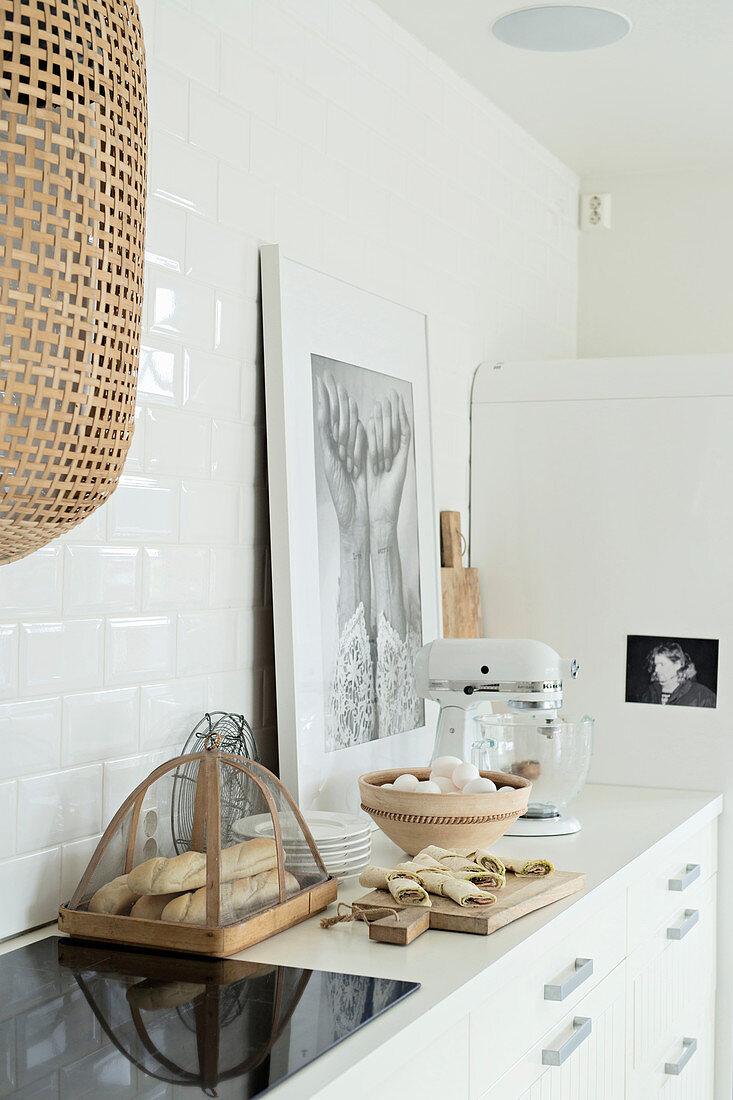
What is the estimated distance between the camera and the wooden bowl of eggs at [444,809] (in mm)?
1780

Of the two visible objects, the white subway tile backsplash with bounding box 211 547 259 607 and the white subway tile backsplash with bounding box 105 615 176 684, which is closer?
the white subway tile backsplash with bounding box 105 615 176 684

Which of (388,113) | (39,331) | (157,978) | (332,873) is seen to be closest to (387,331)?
(388,113)

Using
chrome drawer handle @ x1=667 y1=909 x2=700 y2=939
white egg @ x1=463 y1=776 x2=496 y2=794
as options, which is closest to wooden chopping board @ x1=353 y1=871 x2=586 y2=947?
white egg @ x1=463 y1=776 x2=496 y2=794

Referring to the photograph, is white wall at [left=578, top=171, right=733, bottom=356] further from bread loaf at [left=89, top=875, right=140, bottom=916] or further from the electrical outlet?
bread loaf at [left=89, top=875, right=140, bottom=916]

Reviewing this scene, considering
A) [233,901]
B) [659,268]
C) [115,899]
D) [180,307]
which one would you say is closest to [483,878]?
[233,901]

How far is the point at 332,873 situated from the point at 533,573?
124cm

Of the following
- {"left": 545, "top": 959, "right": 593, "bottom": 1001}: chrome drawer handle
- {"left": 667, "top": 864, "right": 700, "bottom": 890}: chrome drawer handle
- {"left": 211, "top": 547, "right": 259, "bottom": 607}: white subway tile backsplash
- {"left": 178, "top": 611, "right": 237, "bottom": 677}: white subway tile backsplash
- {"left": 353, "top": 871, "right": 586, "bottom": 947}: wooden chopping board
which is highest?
{"left": 211, "top": 547, "right": 259, "bottom": 607}: white subway tile backsplash

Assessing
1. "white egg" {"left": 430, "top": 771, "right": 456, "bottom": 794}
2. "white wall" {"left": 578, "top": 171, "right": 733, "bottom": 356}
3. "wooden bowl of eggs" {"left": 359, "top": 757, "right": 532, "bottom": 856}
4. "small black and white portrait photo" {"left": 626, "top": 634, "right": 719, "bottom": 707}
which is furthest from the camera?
"white wall" {"left": 578, "top": 171, "right": 733, "bottom": 356}

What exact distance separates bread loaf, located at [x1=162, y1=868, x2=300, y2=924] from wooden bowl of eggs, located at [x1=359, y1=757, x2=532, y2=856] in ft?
1.20

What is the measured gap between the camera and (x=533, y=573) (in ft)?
9.08

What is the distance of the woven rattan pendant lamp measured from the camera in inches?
31.9

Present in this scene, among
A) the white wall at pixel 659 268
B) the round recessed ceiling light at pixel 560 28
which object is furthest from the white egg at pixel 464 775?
the white wall at pixel 659 268

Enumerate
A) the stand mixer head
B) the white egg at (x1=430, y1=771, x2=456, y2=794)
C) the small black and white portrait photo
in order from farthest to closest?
the small black and white portrait photo → the stand mixer head → the white egg at (x1=430, y1=771, x2=456, y2=794)

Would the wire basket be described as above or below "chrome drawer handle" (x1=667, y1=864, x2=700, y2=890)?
above
